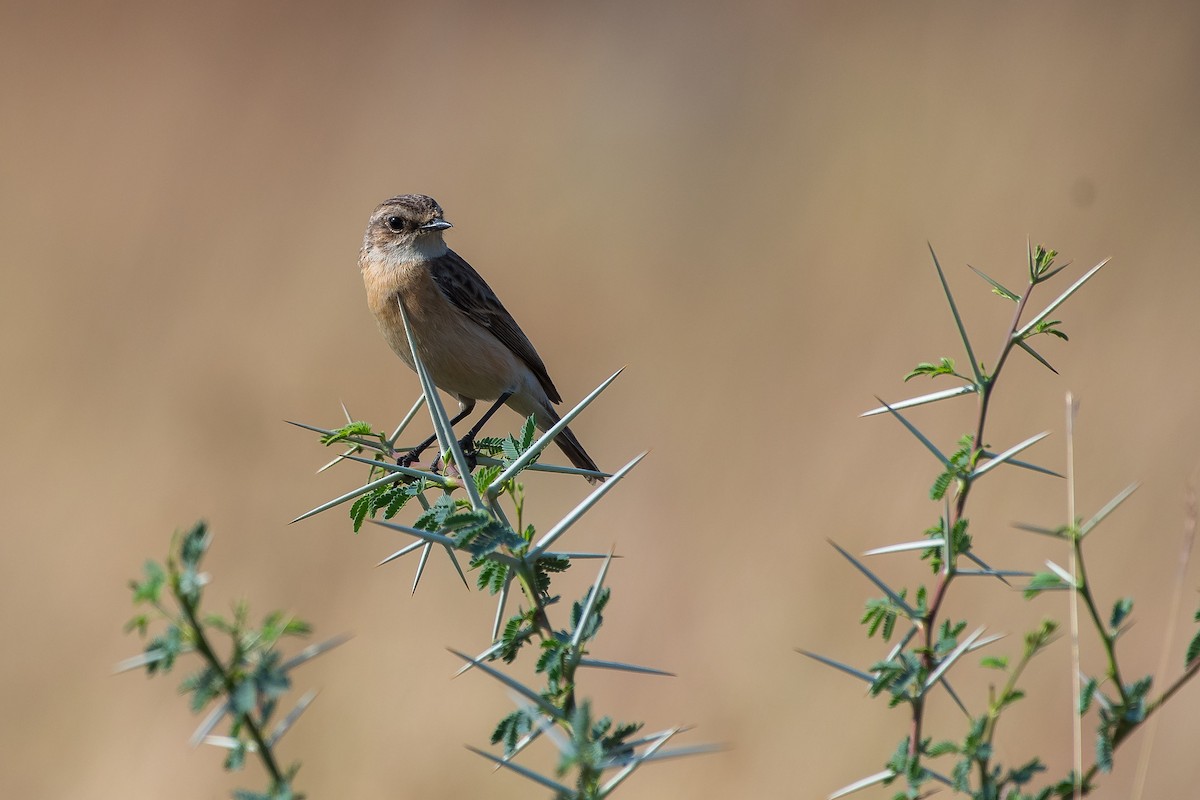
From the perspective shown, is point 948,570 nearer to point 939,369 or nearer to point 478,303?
point 939,369

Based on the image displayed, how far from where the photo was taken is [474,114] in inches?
527

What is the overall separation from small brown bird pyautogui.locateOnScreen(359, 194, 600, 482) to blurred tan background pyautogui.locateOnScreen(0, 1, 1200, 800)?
3.26 m

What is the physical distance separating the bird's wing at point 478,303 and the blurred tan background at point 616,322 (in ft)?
11.1

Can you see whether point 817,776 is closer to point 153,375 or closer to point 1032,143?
point 1032,143

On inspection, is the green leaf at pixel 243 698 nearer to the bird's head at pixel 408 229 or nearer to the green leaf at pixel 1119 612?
the green leaf at pixel 1119 612

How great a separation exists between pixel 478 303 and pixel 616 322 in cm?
501

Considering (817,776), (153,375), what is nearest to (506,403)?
(817,776)

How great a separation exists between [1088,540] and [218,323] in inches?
350

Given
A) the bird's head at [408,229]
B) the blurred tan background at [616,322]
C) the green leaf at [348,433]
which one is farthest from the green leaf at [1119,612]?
the blurred tan background at [616,322]

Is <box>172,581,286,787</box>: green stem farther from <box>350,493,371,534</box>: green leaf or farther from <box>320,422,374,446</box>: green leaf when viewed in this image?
<box>320,422,374,446</box>: green leaf

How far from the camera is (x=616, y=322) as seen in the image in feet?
37.4

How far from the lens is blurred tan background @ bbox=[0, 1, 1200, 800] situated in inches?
344

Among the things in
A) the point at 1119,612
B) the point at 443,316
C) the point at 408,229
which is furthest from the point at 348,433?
the point at 408,229

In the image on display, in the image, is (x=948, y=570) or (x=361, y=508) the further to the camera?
(x=361, y=508)
